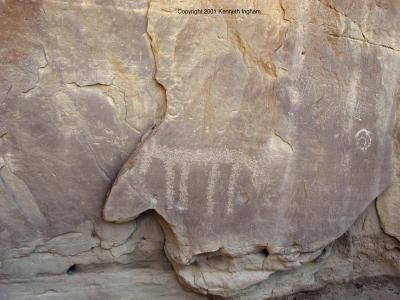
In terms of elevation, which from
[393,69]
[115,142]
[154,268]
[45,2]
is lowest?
[154,268]

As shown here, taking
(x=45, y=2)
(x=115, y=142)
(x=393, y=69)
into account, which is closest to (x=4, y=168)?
(x=115, y=142)

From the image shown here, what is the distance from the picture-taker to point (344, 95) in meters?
1.91

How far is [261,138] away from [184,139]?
0.33 metres

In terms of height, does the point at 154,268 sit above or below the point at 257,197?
below

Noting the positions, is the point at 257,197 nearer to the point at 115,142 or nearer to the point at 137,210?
the point at 137,210

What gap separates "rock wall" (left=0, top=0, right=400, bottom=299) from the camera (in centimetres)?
169

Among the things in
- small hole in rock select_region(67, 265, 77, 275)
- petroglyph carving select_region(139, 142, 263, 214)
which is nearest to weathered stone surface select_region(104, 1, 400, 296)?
petroglyph carving select_region(139, 142, 263, 214)

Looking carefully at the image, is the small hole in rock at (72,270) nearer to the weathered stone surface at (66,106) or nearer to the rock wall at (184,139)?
the rock wall at (184,139)

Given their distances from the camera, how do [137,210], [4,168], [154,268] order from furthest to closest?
[154,268], [137,210], [4,168]

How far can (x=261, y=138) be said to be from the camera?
1867 mm

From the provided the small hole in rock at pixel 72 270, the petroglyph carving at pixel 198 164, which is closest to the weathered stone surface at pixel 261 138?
the petroglyph carving at pixel 198 164

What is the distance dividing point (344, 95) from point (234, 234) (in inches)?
30.2

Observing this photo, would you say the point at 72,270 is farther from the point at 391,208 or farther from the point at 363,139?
the point at 391,208

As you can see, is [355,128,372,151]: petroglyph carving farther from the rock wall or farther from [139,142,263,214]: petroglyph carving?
[139,142,263,214]: petroglyph carving
